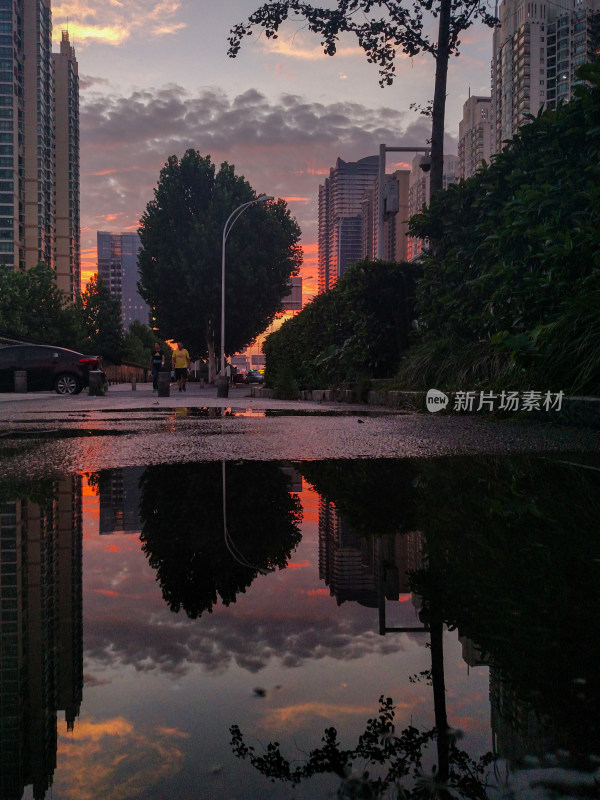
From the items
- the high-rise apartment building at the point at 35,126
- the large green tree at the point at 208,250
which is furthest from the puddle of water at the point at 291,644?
the high-rise apartment building at the point at 35,126

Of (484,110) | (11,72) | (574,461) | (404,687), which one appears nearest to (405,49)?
(574,461)

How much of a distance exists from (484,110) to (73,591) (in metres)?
181

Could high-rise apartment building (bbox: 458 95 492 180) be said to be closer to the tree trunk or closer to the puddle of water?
the tree trunk

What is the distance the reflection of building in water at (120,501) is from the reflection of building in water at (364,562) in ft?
3.08

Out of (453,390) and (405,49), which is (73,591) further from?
(405,49)

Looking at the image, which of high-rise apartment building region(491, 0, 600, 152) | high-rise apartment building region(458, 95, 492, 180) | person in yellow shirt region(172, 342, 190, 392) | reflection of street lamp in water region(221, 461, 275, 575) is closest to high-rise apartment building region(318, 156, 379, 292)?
person in yellow shirt region(172, 342, 190, 392)

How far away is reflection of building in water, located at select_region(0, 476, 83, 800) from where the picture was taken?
139 centimetres

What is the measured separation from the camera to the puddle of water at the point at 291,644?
1339 mm

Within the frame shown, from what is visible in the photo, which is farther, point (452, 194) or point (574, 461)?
point (452, 194)

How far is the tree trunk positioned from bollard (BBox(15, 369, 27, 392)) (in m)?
16.0

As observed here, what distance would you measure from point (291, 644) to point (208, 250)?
41566 mm

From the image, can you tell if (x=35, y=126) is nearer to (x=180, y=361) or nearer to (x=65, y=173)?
(x=65, y=173)

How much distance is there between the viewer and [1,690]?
167cm

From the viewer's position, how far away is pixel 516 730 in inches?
57.0
